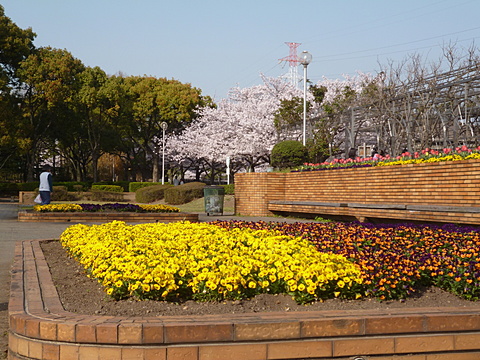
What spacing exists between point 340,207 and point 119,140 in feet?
143

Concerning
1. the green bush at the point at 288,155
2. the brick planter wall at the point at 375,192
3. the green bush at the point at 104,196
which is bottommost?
the green bush at the point at 104,196

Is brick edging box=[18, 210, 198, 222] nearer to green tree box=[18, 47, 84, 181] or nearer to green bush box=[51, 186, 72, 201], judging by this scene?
green bush box=[51, 186, 72, 201]

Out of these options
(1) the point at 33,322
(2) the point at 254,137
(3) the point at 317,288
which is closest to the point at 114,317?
(1) the point at 33,322

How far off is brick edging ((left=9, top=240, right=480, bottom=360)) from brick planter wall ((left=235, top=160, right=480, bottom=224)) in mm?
6951

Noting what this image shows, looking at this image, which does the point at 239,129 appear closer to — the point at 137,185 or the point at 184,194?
the point at 137,185

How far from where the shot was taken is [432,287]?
558 centimetres

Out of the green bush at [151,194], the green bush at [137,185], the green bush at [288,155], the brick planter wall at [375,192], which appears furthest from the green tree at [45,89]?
the brick planter wall at [375,192]

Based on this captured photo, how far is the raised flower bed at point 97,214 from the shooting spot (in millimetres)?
16438

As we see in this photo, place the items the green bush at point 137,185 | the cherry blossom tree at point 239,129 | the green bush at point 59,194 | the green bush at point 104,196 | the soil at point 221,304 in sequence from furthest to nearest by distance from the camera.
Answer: the green bush at point 137,185
the cherry blossom tree at point 239,129
the green bush at point 104,196
the green bush at point 59,194
the soil at point 221,304

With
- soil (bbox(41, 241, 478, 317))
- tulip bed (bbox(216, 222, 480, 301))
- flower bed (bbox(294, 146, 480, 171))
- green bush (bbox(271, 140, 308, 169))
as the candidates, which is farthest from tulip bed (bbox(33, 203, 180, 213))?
soil (bbox(41, 241, 478, 317))

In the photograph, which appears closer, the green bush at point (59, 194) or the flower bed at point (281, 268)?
the flower bed at point (281, 268)

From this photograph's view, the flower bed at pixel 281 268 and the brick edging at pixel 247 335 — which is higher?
the flower bed at pixel 281 268

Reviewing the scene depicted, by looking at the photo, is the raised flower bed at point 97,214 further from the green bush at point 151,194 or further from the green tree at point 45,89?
the green tree at point 45,89

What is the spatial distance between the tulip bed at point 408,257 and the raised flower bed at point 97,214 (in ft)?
29.3
